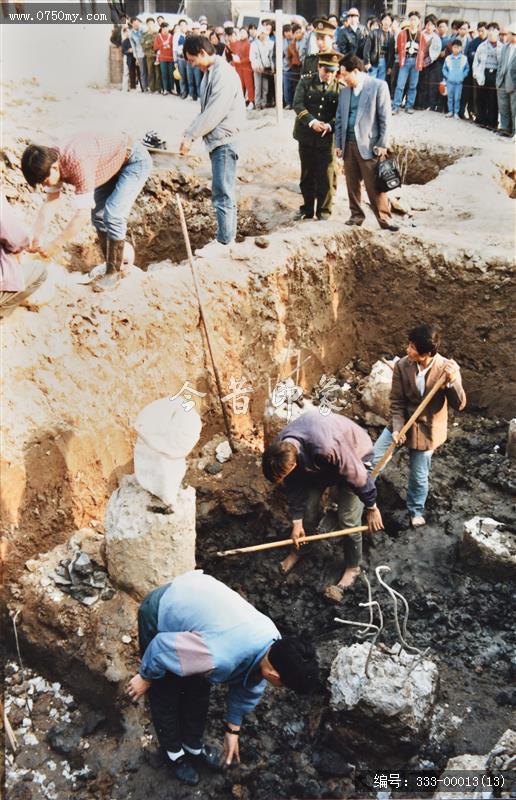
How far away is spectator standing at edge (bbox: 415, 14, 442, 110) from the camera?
8867mm

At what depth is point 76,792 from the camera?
13.0 feet

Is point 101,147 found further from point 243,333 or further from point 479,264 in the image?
point 479,264

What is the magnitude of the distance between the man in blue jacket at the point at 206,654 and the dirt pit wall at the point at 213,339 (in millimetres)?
1549

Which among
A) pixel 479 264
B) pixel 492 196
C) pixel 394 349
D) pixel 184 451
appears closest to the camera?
pixel 184 451

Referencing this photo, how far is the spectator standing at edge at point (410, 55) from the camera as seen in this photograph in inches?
348

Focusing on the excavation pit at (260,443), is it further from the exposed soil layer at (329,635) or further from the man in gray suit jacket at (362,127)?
the man in gray suit jacket at (362,127)

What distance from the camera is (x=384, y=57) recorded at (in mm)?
8992

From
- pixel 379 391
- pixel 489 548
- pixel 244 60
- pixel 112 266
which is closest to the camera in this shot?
pixel 489 548

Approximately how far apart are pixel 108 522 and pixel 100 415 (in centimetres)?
94

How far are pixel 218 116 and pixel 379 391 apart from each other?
8.72ft

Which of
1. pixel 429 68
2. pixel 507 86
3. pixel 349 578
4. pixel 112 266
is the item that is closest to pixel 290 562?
pixel 349 578

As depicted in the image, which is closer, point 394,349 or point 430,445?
point 430,445

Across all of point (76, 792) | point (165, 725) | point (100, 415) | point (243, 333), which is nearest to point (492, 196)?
point (243, 333)

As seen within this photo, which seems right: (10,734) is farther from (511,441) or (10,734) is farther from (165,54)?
(165,54)
